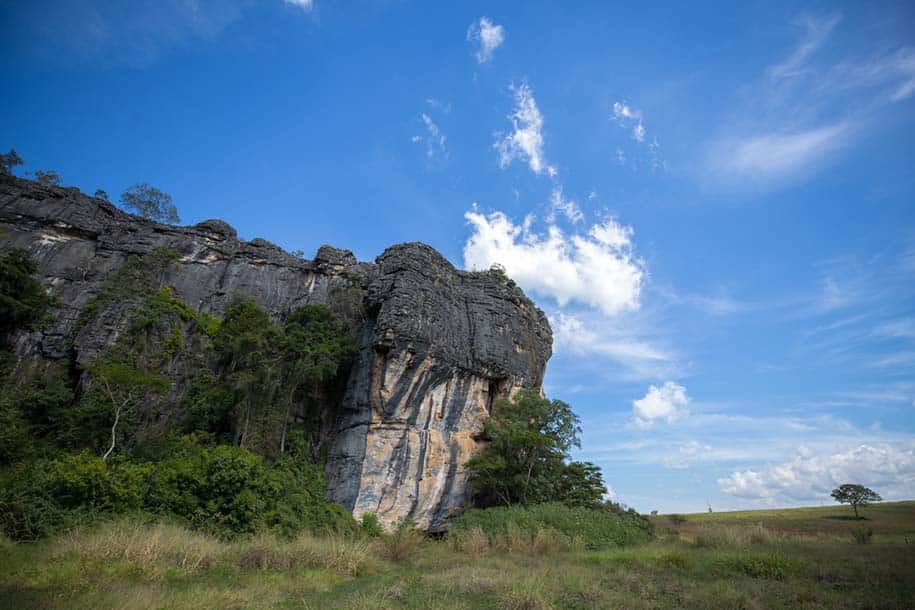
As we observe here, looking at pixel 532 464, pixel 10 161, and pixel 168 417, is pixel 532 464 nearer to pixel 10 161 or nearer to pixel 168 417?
pixel 168 417

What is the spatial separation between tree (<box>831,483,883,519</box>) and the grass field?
2631 cm

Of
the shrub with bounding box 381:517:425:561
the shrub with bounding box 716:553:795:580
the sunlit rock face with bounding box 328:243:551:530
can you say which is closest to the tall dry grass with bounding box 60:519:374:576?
the shrub with bounding box 381:517:425:561

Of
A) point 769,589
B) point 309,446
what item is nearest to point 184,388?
point 309,446

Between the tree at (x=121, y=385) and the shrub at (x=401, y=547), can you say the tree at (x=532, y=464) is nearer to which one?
the shrub at (x=401, y=547)

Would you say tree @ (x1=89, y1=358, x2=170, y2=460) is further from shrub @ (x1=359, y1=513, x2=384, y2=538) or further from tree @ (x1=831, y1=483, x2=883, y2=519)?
tree @ (x1=831, y1=483, x2=883, y2=519)

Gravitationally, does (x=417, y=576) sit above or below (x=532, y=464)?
below

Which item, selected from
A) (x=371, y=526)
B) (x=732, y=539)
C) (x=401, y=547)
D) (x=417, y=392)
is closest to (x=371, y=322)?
(x=417, y=392)

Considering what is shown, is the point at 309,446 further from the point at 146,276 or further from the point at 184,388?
the point at 146,276

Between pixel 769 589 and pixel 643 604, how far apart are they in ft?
9.98

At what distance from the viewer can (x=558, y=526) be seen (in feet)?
64.3

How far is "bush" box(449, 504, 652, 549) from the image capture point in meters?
18.5

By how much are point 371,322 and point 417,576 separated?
54.1 feet

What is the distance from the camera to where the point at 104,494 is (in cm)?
1497

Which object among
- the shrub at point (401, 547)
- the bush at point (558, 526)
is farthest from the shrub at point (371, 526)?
the bush at point (558, 526)
